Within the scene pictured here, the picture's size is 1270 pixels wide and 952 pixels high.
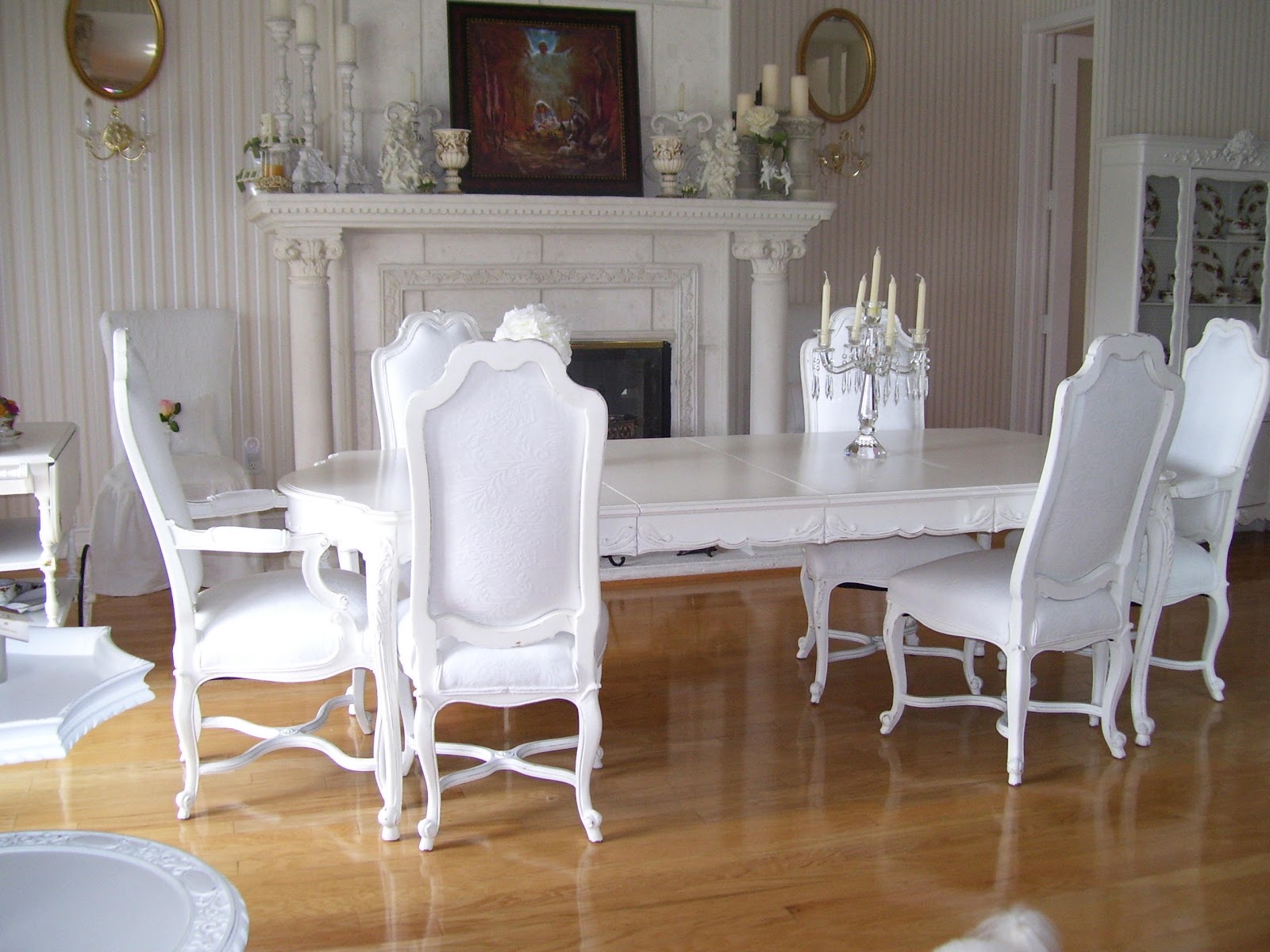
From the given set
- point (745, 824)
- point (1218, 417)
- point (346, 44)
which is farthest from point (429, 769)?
point (346, 44)

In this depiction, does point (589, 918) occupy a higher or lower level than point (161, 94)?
lower

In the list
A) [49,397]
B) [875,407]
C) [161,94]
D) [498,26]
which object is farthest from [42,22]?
[875,407]

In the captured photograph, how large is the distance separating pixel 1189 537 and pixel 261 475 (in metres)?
3.84

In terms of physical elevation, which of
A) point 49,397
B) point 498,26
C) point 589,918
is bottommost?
point 589,918

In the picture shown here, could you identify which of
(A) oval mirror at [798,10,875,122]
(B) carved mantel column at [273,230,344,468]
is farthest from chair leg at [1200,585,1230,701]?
(A) oval mirror at [798,10,875,122]

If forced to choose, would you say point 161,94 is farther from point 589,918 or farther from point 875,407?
point 589,918

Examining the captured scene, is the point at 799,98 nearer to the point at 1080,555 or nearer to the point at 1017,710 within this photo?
the point at 1080,555

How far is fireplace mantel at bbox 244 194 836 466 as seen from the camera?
485 centimetres

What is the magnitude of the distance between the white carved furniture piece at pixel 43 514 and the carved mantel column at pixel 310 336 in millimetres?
1006

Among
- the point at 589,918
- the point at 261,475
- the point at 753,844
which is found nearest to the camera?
the point at 589,918

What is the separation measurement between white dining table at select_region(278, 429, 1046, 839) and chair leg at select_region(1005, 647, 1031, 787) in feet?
1.11

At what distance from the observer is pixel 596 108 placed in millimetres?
5172

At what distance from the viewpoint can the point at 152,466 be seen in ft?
8.87

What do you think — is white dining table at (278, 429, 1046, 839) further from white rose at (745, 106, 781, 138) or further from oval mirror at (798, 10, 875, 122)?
oval mirror at (798, 10, 875, 122)
